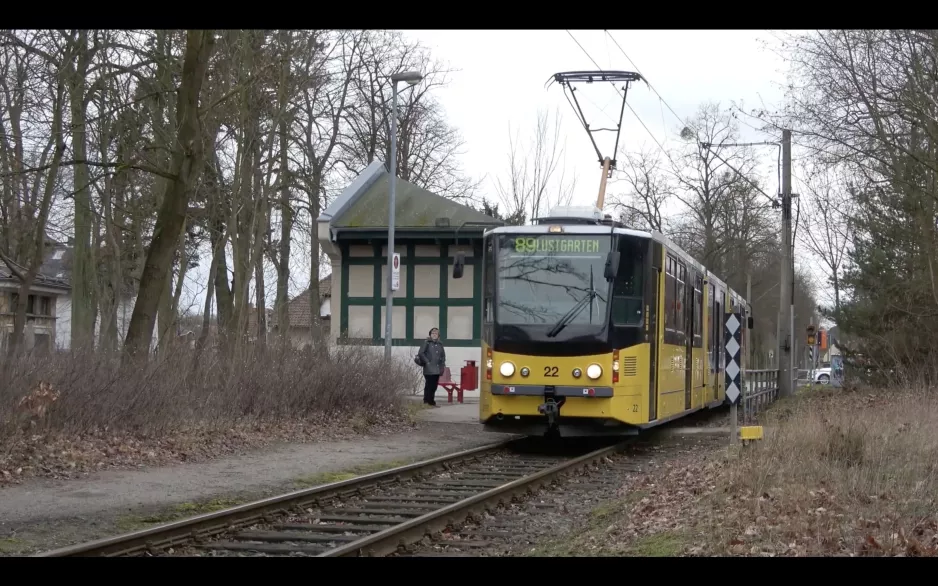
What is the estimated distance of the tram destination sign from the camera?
1603cm

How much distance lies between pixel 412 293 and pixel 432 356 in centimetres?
1084

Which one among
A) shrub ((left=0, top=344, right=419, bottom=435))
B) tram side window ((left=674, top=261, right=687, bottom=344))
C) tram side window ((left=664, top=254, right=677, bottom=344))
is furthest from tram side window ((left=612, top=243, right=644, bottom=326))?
shrub ((left=0, top=344, right=419, bottom=435))

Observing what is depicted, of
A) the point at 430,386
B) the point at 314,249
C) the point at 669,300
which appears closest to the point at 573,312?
the point at 669,300

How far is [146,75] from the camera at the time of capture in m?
21.3

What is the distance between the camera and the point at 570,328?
15.9m

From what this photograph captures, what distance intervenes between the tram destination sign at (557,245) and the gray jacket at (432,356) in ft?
30.0

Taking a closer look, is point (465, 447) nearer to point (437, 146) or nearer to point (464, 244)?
point (464, 244)

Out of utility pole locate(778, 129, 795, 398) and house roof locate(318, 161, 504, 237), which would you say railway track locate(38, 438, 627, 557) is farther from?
house roof locate(318, 161, 504, 237)

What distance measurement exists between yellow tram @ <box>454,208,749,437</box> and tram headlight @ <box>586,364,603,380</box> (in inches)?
0.6
